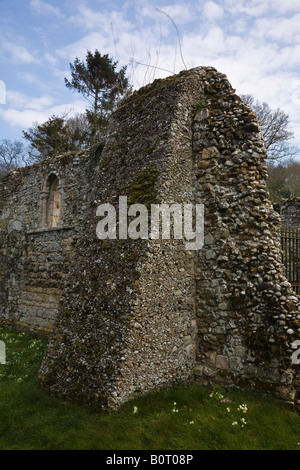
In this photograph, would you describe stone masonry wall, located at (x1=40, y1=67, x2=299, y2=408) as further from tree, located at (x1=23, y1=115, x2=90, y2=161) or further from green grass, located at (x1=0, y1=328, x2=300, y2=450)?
tree, located at (x1=23, y1=115, x2=90, y2=161)

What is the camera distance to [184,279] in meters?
4.81

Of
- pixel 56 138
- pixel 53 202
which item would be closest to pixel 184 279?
pixel 53 202

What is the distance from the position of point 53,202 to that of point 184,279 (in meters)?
5.67

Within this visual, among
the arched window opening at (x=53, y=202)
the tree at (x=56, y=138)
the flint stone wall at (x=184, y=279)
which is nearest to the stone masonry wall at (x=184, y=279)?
the flint stone wall at (x=184, y=279)

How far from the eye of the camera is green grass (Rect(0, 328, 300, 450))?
3.25m

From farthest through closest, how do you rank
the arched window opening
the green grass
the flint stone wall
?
the arched window opening
the flint stone wall
the green grass

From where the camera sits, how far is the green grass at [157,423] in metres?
3.25

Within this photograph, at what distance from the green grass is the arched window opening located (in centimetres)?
553

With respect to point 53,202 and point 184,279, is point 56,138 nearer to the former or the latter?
point 53,202

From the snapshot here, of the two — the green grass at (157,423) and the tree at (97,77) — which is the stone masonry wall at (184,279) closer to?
the green grass at (157,423)

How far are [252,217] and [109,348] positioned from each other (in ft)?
8.66

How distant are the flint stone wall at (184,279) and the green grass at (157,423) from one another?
0.67ft

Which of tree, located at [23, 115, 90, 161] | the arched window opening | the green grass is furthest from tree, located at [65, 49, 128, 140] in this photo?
the green grass
